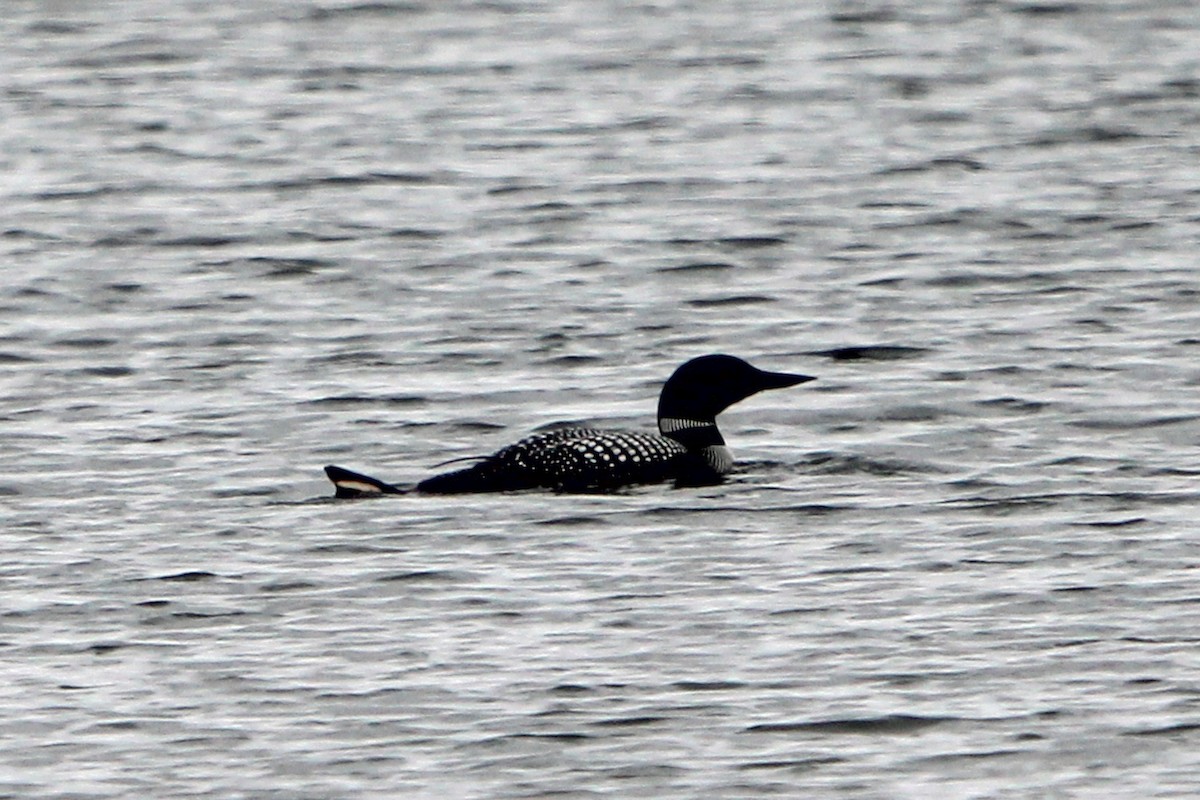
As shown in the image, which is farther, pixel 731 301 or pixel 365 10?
pixel 365 10

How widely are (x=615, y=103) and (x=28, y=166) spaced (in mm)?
3992

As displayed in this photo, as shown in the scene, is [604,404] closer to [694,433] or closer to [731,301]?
[694,433]

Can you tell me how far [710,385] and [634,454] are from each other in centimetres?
64

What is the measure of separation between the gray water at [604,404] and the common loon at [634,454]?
11cm

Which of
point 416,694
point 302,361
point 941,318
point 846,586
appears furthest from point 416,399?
point 416,694

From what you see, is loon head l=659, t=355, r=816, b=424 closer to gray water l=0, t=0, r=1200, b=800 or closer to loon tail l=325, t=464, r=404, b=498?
gray water l=0, t=0, r=1200, b=800

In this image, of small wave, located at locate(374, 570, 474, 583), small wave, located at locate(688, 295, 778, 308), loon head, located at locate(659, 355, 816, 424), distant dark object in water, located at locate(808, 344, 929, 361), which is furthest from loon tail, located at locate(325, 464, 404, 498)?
small wave, located at locate(688, 295, 778, 308)

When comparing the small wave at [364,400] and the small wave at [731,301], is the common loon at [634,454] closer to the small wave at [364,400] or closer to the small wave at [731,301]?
the small wave at [364,400]

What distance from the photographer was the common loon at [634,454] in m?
9.73

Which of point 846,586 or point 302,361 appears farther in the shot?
point 302,361

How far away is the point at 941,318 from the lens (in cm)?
1322

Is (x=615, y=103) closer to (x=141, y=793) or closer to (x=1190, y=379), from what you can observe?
(x=1190, y=379)

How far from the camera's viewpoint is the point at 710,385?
10.6 m

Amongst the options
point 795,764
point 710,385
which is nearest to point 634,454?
point 710,385
